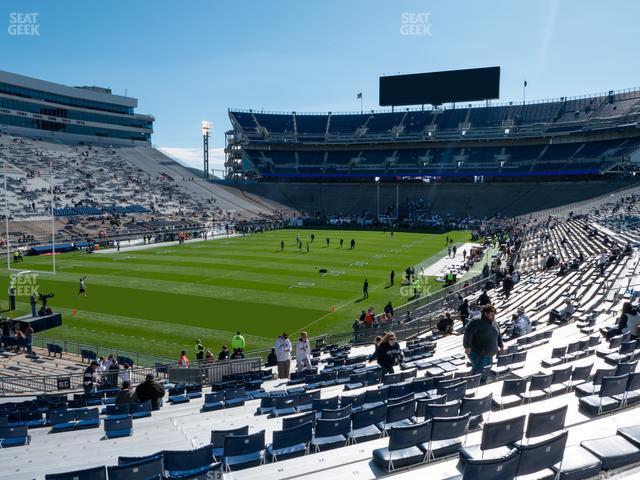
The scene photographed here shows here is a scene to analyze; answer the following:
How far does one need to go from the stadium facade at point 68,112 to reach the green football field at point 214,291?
40480 mm

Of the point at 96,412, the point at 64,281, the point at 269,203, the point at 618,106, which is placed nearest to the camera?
the point at 96,412

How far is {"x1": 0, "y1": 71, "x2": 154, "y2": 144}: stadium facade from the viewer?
7019 cm

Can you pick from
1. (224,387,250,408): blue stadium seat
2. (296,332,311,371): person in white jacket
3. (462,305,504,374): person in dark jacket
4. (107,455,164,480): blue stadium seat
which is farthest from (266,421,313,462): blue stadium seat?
(296,332,311,371): person in white jacket

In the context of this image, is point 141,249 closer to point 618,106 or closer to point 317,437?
point 317,437

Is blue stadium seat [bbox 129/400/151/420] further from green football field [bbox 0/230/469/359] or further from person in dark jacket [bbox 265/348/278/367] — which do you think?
green football field [bbox 0/230/469/359]

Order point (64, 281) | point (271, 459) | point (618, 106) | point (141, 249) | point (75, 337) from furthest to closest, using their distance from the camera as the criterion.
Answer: point (618, 106) → point (141, 249) → point (64, 281) → point (75, 337) → point (271, 459)

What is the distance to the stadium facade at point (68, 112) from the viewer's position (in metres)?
70.2

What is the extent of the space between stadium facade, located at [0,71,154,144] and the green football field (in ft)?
133

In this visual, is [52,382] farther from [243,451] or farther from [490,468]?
[490,468]

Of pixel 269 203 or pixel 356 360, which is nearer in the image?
pixel 356 360

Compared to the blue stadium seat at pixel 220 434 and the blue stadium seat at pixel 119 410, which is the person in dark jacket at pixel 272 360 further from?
the blue stadium seat at pixel 220 434

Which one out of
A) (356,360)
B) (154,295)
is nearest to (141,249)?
(154,295)

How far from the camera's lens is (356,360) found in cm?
1456

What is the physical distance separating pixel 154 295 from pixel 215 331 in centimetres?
797
